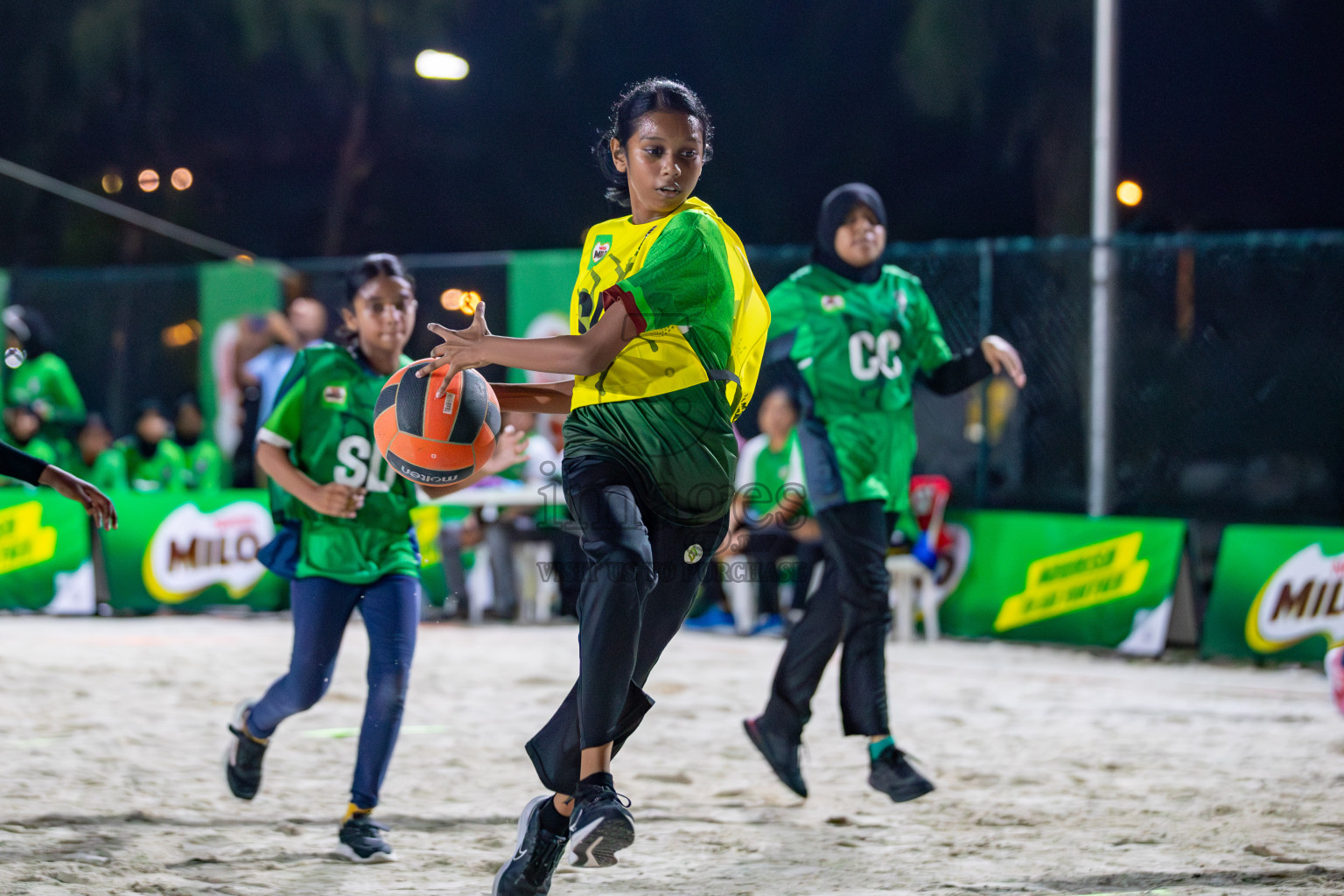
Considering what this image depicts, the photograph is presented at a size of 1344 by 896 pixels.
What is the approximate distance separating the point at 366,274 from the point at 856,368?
5.96ft

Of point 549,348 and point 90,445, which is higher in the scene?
point 90,445

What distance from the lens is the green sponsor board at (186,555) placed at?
1119 centimetres

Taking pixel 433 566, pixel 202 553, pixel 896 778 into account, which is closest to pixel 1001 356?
pixel 896 778

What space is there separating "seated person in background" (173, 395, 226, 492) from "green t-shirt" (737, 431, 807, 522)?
4.63 m

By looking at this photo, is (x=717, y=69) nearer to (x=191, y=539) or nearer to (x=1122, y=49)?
(x=1122, y=49)

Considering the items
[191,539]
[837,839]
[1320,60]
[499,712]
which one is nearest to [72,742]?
[499,712]

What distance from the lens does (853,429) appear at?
16.8 ft

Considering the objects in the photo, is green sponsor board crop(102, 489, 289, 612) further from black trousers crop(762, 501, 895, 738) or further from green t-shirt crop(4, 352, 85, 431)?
black trousers crop(762, 501, 895, 738)

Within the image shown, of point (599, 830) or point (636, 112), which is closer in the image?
point (599, 830)

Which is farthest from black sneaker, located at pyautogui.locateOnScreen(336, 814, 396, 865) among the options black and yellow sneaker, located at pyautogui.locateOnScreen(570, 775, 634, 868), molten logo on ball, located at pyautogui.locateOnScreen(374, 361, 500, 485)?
molten logo on ball, located at pyautogui.locateOnScreen(374, 361, 500, 485)

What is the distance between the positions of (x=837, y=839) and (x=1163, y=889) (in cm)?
108

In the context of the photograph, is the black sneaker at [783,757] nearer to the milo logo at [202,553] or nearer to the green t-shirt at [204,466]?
the milo logo at [202,553]

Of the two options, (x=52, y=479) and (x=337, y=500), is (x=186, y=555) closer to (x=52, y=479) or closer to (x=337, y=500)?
(x=337, y=500)

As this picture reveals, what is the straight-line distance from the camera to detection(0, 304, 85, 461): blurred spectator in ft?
39.9
